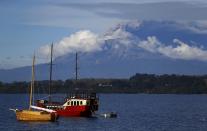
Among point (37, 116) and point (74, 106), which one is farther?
point (74, 106)

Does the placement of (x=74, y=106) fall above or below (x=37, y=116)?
above

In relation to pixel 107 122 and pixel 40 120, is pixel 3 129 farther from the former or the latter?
pixel 107 122

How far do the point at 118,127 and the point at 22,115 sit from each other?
660 inches

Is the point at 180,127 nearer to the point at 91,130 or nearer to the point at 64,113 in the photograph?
the point at 91,130

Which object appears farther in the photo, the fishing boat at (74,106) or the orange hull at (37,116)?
the fishing boat at (74,106)

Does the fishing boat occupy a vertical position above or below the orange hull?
above

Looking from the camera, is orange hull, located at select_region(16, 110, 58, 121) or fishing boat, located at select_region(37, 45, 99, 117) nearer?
orange hull, located at select_region(16, 110, 58, 121)

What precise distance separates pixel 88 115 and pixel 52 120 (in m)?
15.6

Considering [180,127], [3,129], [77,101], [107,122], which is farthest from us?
[77,101]

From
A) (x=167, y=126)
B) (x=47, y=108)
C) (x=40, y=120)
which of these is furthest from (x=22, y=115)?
(x=167, y=126)

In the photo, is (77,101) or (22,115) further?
(77,101)

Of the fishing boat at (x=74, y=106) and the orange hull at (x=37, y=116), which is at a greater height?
the fishing boat at (x=74, y=106)

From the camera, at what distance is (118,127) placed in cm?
10375

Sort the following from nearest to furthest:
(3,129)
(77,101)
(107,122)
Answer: (3,129) < (107,122) < (77,101)
